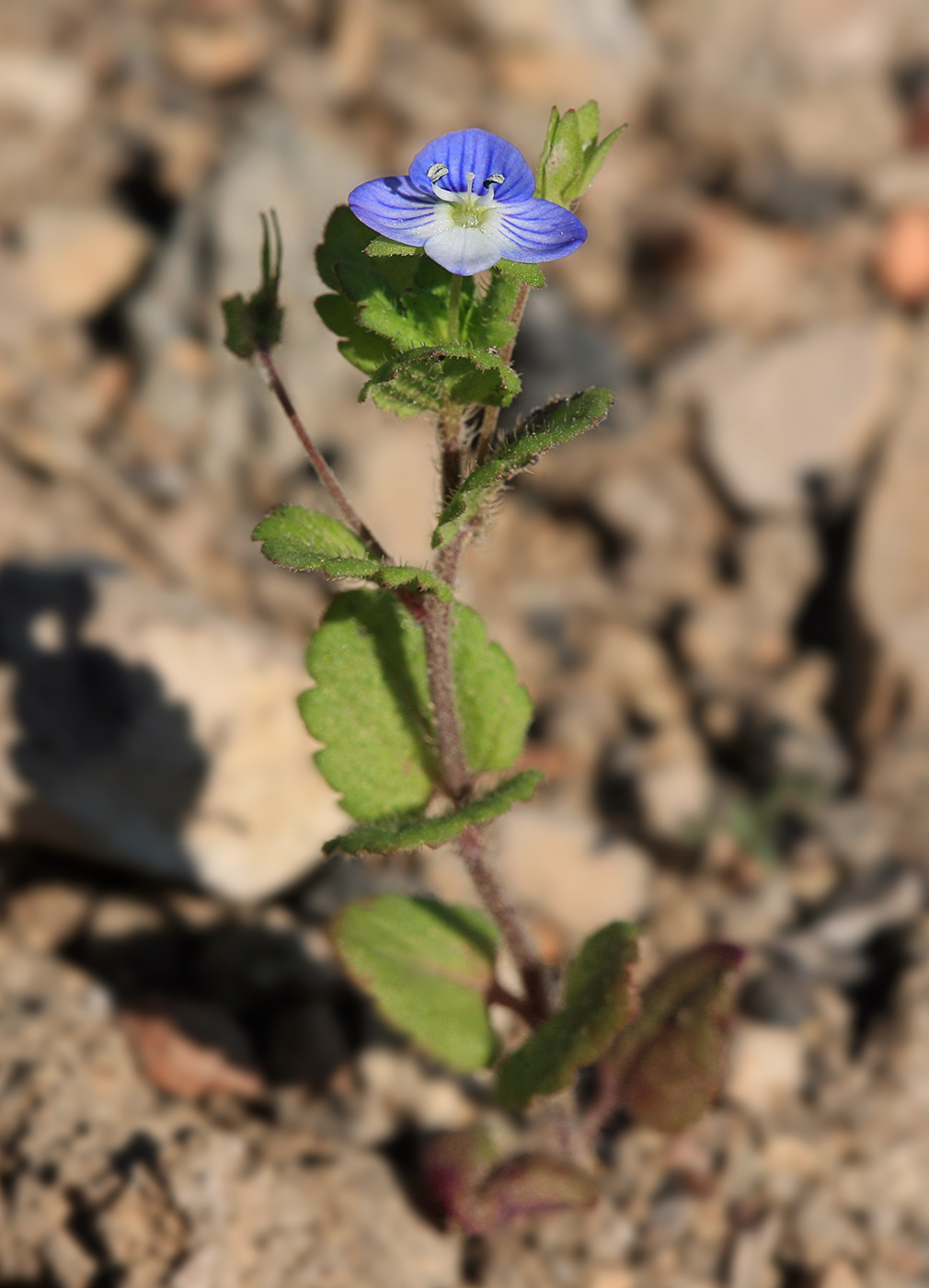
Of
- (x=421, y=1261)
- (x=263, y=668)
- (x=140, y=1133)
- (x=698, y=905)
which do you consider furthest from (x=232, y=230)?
(x=421, y=1261)

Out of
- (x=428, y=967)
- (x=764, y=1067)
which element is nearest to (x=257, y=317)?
(x=428, y=967)

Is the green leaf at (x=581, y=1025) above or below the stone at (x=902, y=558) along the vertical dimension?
below

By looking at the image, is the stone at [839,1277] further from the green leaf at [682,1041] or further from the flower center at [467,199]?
the flower center at [467,199]

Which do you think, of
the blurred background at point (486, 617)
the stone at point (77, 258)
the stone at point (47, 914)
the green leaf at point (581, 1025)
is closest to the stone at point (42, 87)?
the blurred background at point (486, 617)

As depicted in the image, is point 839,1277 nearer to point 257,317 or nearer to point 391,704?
point 391,704

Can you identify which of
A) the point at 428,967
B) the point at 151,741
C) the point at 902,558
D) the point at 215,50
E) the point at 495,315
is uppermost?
the point at 215,50

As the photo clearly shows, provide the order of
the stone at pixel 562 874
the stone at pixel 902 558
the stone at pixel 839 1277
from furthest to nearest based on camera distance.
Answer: the stone at pixel 902 558, the stone at pixel 562 874, the stone at pixel 839 1277
